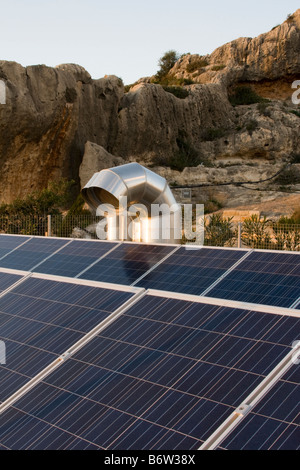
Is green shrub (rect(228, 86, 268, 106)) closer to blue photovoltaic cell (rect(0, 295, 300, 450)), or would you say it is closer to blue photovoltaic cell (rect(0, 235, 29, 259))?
blue photovoltaic cell (rect(0, 235, 29, 259))

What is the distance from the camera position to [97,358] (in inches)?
226

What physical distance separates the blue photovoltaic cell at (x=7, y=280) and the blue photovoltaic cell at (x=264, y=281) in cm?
315

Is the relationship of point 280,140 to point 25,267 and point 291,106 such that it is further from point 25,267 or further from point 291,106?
point 25,267

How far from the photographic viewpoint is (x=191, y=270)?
852cm

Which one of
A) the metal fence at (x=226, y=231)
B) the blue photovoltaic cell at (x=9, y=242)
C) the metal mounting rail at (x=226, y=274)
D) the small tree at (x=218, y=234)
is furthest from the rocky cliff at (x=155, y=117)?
the metal mounting rail at (x=226, y=274)

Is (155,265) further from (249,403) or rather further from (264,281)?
(249,403)

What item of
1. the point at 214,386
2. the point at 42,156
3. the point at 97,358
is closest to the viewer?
the point at 214,386

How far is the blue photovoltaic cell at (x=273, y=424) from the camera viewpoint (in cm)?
397

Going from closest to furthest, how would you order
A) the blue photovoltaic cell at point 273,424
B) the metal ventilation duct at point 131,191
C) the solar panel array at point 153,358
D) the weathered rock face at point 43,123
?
the blue photovoltaic cell at point 273,424 < the solar panel array at point 153,358 < the metal ventilation duct at point 131,191 < the weathered rock face at point 43,123

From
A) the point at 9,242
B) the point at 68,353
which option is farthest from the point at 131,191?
the point at 68,353

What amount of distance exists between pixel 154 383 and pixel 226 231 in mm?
15845

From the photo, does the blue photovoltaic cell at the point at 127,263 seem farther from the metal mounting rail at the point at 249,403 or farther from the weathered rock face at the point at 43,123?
the weathered rock face at the point at 43,123
